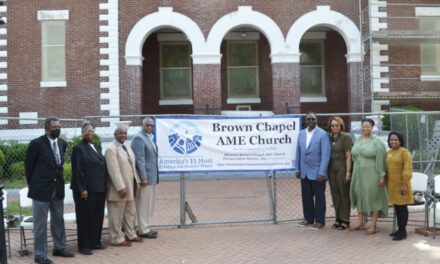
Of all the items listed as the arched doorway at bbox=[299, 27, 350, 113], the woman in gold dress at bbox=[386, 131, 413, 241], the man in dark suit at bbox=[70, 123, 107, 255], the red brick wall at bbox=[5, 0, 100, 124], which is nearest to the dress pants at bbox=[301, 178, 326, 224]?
the woman in gold dress at bbox=[386, 131, 413, 241]

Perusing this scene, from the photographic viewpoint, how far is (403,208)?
28.9 ft

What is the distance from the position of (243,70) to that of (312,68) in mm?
2954

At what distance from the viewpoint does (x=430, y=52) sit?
2145cm

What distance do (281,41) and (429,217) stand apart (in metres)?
12.5

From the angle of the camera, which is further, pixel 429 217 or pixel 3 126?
pixel 3 126

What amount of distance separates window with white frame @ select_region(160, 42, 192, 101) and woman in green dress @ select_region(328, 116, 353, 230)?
560 inches

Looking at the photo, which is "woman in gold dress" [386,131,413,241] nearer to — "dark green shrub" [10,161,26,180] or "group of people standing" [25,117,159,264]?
"group of people standing" [25,117,159,264]

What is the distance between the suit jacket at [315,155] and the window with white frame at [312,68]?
1397cm

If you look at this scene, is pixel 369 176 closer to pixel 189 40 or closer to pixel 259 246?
pixel 259 246

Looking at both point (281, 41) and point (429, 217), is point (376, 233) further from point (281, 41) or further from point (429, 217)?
point (281, 41)

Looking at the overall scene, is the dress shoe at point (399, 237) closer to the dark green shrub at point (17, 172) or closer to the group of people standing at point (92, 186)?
the group of people standing at point (92, 186)

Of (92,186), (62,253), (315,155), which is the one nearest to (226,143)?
(315,155)

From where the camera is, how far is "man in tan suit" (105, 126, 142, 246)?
843cm

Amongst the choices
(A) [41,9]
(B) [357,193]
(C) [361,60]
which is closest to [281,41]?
(C) [361,60]
